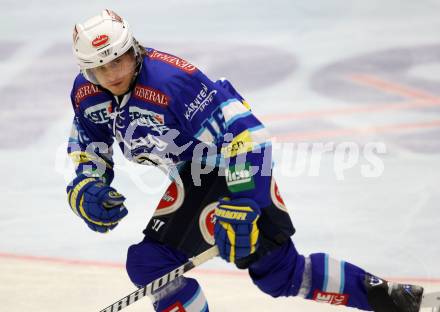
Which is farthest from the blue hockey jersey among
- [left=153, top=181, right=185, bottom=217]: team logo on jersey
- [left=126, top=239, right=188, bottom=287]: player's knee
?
[left=126, top=239, right=188, bottom=287]: player's knee

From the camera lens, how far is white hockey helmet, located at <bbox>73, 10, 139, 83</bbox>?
334cm

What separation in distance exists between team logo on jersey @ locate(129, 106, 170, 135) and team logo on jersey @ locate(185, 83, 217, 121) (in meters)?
0.11

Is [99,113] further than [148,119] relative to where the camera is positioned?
Yes

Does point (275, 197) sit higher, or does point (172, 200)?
point (275, 197)

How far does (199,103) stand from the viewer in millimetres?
3430

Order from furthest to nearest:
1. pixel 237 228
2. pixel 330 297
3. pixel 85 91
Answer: pixel 330 297 < pixel 85 91 < pixel 237 228

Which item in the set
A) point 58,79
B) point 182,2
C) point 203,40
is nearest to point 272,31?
point 203,40

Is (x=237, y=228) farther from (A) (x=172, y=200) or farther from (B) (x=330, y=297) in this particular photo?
(B) (x=330, y=297)

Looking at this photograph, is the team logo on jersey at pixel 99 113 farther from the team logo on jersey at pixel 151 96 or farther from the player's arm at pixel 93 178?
the team logo on jersey at pixel 151 96

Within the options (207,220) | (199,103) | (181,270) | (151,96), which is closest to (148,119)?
(151,96)

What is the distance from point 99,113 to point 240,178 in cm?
64

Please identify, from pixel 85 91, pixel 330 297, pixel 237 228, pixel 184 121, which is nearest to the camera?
pixel 237 228

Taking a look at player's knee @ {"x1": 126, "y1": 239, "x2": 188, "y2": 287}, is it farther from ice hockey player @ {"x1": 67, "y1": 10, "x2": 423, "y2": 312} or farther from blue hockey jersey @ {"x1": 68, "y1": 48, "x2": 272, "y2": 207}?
blue hockey jersey @ {"x1": 68, "y1": 48, "x2": 272, "y2": 207}

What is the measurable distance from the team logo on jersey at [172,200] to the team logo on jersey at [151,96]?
0.43 meters
